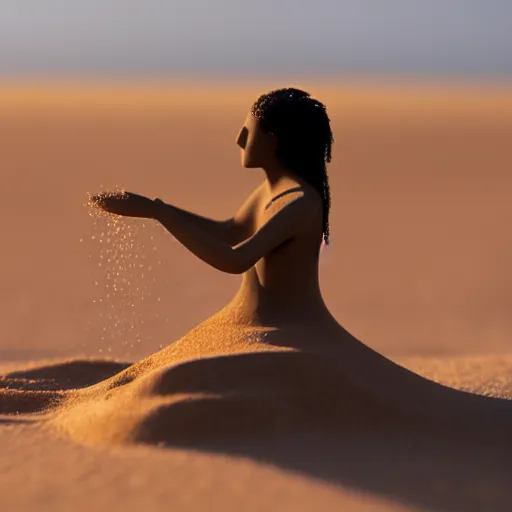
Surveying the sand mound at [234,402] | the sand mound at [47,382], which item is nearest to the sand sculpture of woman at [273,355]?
the sand mound at [234,402]

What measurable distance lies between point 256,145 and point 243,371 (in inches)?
53.7

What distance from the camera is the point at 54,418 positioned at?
7035 mm

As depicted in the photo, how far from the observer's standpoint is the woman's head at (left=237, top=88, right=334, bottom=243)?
6.81 meters

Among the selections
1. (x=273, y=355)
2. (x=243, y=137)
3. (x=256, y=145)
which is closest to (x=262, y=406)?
(x=273, y=355)

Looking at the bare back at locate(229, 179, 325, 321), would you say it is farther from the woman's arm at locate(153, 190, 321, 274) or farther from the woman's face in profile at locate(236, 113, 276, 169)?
the woman's face in profile at locate(236, 113, 276, 169)

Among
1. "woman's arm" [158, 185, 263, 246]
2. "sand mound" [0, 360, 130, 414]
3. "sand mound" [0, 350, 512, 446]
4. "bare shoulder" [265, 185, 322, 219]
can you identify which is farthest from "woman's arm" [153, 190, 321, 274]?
"sand mound" [0, 360, 130, 414]

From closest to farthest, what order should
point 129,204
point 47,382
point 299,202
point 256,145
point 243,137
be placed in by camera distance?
1. point 129,204
2. point 299,202
3. point 256,145
4. point 243,137
5. point 47,382

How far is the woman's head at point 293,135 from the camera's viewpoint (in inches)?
268

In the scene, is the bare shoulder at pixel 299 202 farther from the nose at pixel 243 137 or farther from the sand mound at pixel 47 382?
the sand mound at pixel 47 382

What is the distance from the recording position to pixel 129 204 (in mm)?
6480

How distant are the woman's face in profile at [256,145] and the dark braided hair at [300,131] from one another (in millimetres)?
36

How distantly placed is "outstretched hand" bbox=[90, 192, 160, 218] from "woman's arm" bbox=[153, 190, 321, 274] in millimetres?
39

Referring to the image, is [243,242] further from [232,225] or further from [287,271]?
[232,225]

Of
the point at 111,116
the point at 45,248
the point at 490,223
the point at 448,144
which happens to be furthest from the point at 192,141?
the point at 45,248
